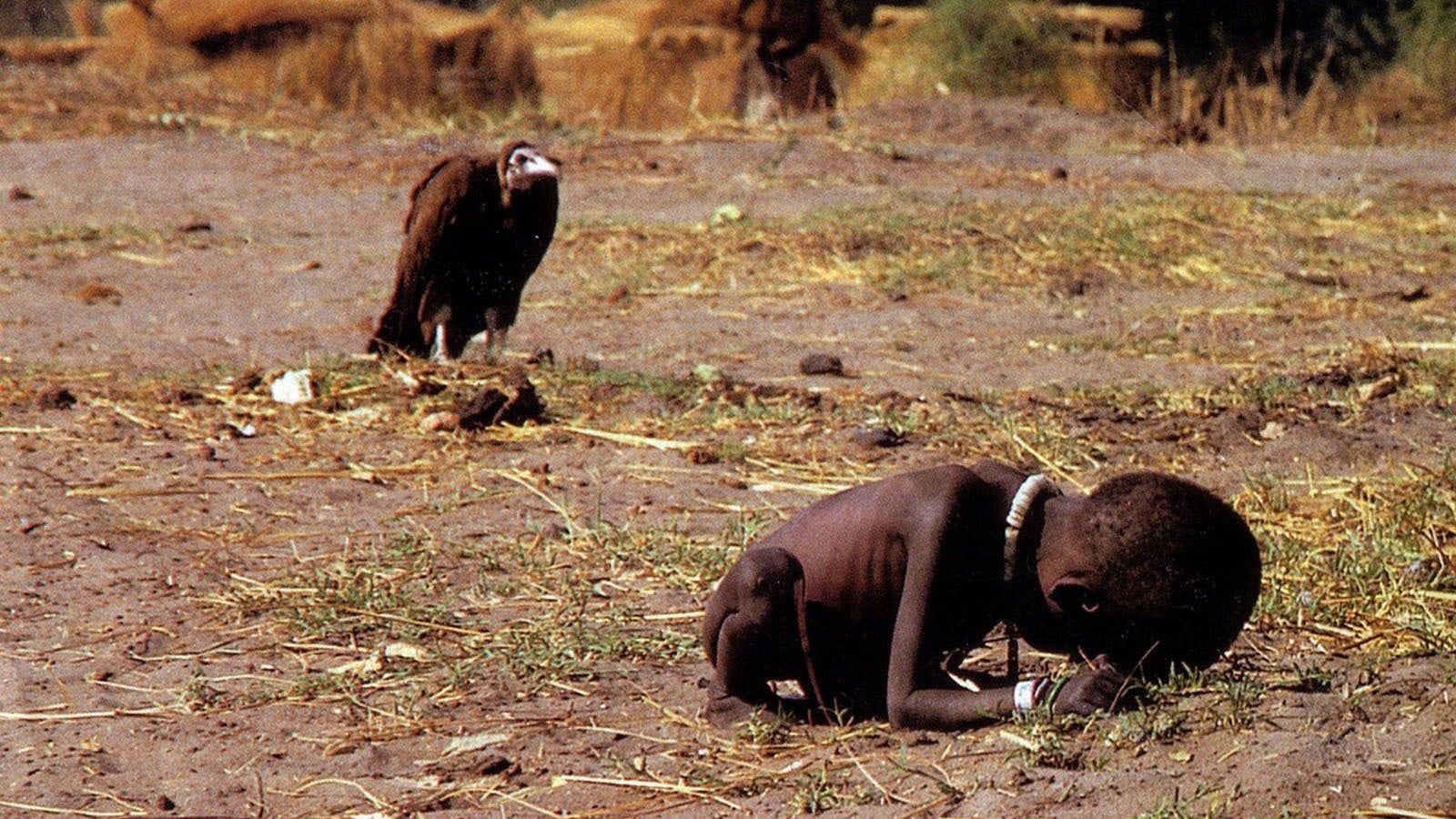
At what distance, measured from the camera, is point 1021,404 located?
681 centimetres

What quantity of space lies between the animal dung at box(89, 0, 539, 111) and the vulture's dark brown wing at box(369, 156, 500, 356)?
29.7 ft

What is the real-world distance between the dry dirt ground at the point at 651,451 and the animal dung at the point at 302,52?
311 cm

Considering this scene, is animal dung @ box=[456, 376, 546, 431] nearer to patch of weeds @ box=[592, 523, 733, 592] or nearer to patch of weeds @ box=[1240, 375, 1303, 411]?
patch of weeds @ box=[592, 523, 733, 592]

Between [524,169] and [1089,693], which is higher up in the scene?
[524,169]

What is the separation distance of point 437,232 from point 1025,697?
440cm

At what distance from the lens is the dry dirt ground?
3.54 meters

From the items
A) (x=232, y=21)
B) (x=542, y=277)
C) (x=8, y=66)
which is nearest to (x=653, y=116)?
(x=232, y=21)

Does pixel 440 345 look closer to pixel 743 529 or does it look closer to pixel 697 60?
pixel 743 529

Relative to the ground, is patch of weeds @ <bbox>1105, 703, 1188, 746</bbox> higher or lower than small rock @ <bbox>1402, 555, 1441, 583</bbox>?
higher

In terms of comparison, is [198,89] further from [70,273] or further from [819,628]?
[819,628]

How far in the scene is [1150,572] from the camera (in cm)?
340

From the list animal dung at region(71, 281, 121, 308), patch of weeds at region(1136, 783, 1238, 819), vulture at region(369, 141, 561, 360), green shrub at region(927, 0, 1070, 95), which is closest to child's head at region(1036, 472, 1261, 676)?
patch of weeds at region(1136, 783, 1238, 819)

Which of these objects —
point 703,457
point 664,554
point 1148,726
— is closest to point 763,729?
point 1148,726

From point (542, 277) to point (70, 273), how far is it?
8.01ft
